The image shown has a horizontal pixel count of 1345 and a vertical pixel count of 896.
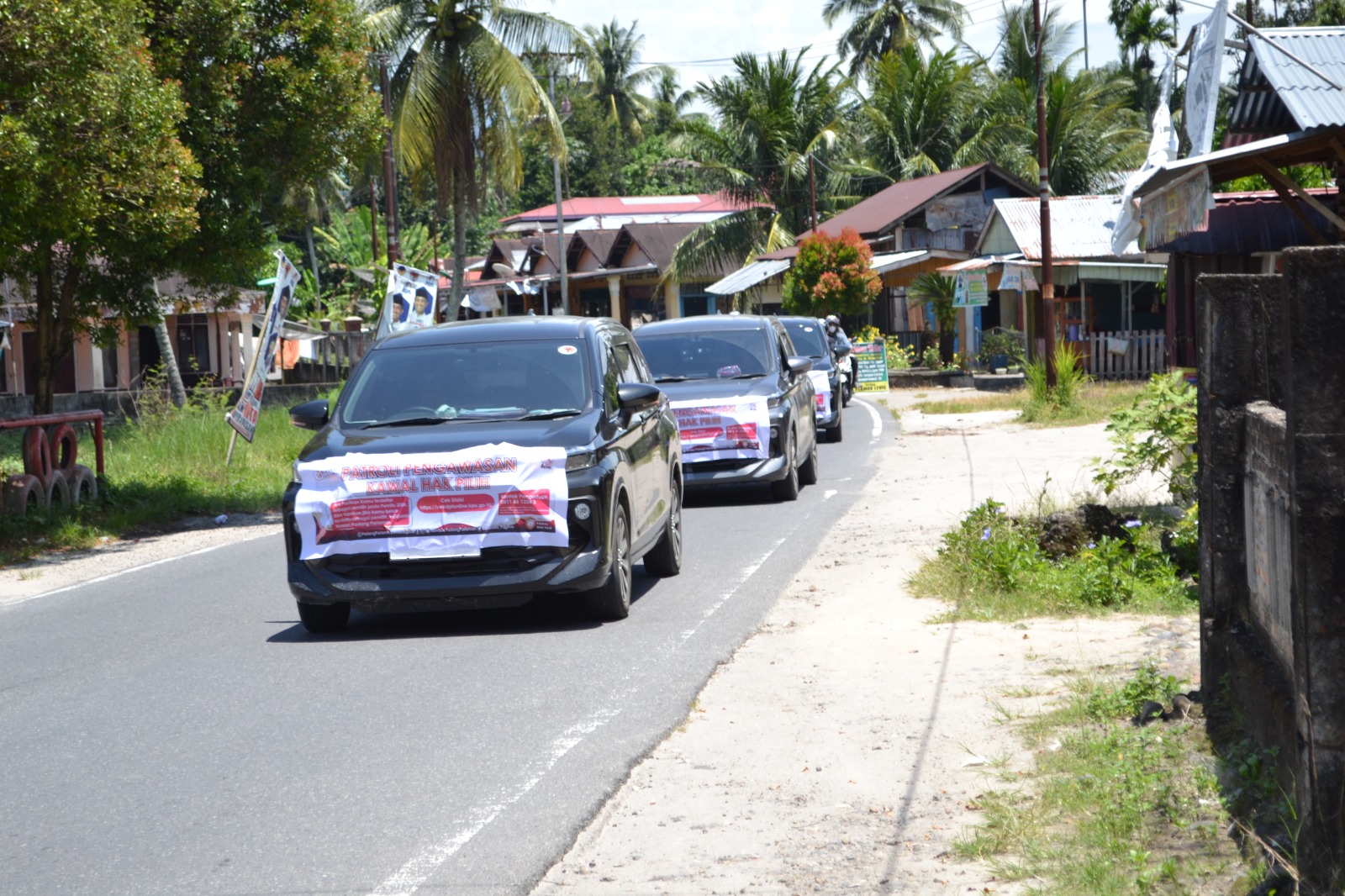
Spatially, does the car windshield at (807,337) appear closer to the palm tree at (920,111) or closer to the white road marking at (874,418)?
the white road marking at (874,418)

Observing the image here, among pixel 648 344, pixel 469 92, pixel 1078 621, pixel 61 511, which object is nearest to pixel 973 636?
pixel 1078 621

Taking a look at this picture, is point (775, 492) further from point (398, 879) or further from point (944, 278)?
point (944, 278)

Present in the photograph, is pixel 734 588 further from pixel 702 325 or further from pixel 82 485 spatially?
pixel 82 485

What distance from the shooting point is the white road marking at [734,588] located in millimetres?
8898

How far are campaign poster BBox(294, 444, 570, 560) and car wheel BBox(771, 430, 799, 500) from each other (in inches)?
265

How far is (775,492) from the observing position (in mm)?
15492

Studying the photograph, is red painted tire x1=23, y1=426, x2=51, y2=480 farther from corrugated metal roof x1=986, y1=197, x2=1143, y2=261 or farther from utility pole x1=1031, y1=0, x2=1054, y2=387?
corrugated metal roof x1=986, y1=197, x2=1143, y2=261

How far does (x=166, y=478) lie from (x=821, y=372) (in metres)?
9.05

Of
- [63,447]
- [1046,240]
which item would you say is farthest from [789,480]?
[1046,240]

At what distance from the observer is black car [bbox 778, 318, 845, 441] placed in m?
21.9

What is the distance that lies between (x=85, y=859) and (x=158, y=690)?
2.71 meters

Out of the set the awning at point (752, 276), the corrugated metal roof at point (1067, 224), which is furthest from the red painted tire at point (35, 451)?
the awning at point (752, 276)

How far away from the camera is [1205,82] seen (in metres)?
11.7

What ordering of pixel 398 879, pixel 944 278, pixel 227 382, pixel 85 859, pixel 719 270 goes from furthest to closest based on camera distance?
pixel 719 270 → pixel 227 382 → pixel 944 278 → pixel 85 859 → pixel 398 879
